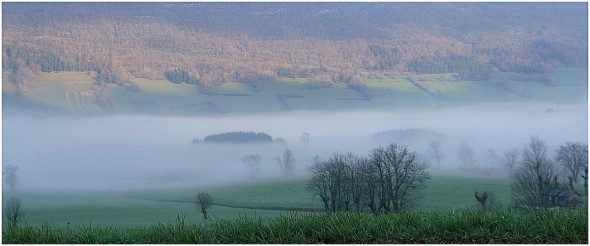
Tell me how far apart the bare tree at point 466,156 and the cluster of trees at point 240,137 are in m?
6.05

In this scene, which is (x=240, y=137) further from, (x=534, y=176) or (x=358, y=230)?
(x=358, y=230)

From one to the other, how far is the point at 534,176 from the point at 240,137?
359 inches

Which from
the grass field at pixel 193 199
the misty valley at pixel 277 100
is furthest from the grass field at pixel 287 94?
the grass field at pixel 193 199

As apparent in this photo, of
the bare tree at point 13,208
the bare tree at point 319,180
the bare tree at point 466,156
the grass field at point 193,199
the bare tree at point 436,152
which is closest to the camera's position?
the grass field at point 193,199

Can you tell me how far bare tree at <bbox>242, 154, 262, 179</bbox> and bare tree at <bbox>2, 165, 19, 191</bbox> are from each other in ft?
23.4

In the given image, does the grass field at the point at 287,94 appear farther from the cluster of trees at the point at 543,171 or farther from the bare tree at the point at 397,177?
the bare tree at the point at 397,177

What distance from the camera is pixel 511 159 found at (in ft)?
69.2

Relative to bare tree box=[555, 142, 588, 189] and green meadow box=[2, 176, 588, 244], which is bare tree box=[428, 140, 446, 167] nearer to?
bare tree box=[555, 142, 588, 189]

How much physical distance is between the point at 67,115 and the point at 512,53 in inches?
600

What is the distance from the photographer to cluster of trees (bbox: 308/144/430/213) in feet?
53.2

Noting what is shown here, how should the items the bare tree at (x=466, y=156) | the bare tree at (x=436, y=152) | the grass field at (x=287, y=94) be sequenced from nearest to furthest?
the bare tree at (x=436, y=152), the bare tree at (x=466, y=156), the grass field at (x=287, y=94)

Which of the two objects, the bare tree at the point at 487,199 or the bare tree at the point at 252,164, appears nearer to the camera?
the bare tree at the point at 487,199

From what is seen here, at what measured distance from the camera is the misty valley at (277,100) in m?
19.9

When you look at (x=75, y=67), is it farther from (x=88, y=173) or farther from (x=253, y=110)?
(x=253, y=110)
